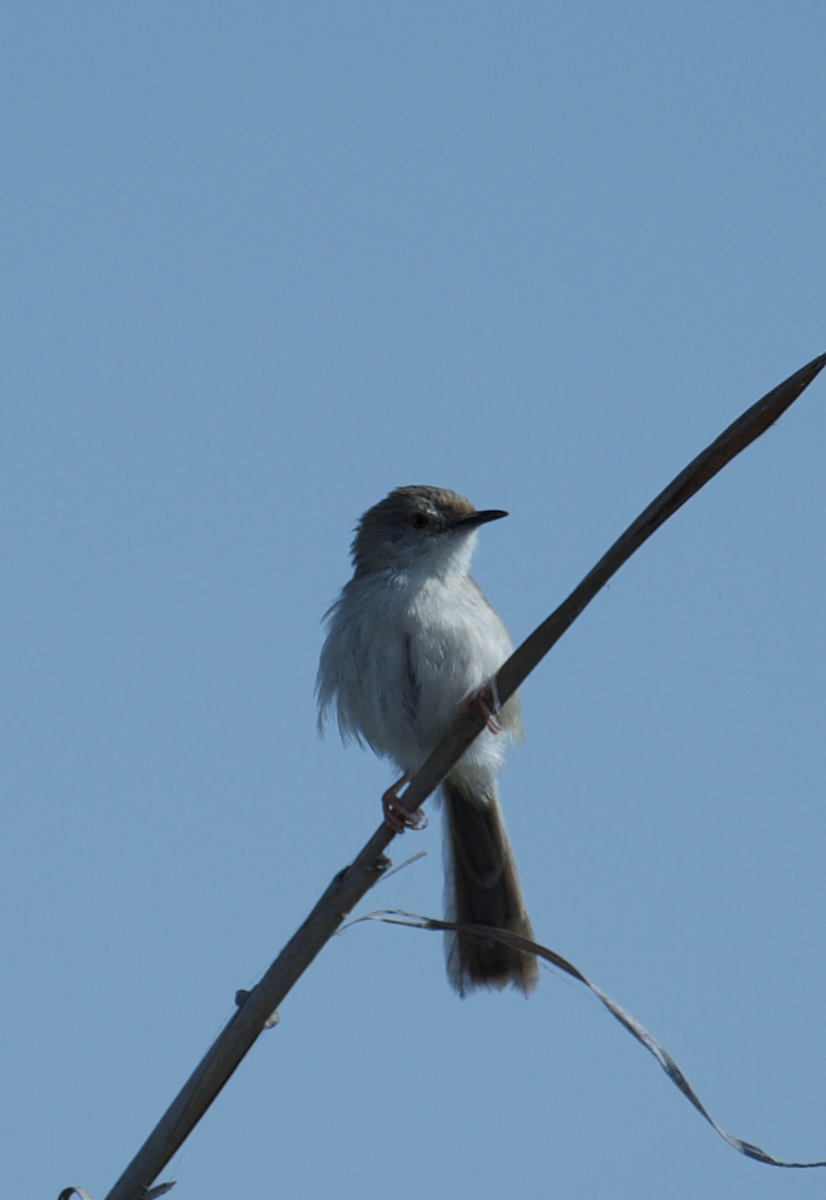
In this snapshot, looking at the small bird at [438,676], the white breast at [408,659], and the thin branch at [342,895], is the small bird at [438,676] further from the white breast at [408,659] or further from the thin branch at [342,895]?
the thin branch at [342,895]

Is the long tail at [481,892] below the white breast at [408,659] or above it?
below

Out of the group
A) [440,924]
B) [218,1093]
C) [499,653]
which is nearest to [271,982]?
[218,1093]

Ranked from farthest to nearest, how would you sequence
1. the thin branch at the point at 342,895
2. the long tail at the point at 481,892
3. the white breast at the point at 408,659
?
the long tail at the point at 481,892 → the white breast at the point at 408,659 → the thin branch at the point at 342,895

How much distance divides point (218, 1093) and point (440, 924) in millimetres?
535

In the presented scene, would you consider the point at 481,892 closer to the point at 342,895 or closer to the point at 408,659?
the point at 408,659

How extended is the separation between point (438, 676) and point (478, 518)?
2.08 ft

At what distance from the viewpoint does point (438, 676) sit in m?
4.21

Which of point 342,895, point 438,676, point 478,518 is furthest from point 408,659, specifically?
point 342,895

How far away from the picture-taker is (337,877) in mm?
2254

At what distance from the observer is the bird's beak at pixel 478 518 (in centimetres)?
448

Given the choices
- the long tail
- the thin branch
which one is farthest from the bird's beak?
the thin branch

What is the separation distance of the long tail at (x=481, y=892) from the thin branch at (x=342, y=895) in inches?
86.3

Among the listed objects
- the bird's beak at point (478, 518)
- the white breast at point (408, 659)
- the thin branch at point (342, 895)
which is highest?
the bird's beak at point (478, 518)

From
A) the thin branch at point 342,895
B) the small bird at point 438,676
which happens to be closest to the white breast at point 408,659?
the small bird at point 438,676
